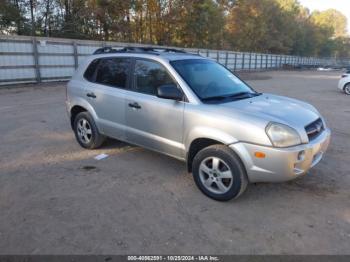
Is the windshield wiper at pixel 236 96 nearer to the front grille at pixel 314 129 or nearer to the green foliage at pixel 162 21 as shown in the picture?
the front grille at pixel 314 129

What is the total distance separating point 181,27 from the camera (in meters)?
32.3

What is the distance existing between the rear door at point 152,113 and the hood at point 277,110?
71 centimetres

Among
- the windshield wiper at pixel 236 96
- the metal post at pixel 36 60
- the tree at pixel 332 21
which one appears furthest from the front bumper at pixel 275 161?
the tree at pixel 332 21

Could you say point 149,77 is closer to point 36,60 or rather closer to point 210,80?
point 210,80

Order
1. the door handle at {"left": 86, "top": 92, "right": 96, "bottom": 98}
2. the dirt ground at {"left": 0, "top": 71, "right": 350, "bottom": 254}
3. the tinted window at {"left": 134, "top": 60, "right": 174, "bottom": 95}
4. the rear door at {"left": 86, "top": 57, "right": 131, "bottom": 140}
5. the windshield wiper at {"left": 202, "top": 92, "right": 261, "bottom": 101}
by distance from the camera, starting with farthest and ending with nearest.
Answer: the door handle at {"left": 86, "top": 92, "right": 96, "bottom": 98}, the rear door at {"left": 86, "top": 57, "right": 131, "bottom": 140}, the tinted window at {"left": 134, "top": 60, "right": 174, "bottom": 95}, the windshield wiper at {"left": 202, "top": 92, "right": 261, "bottom": 101}, the dirt ground at {"left": 0, "top": 71, "right": 350, "bottom": 254}

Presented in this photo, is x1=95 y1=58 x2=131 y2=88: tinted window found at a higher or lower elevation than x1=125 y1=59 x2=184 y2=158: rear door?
higher

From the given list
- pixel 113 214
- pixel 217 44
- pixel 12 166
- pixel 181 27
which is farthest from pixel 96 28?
pixel 113 214

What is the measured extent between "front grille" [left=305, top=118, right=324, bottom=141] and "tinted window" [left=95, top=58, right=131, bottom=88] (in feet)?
8.63

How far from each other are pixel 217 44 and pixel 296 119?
37.9 metres

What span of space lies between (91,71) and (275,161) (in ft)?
11.4

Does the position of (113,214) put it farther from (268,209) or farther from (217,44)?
(217,44)

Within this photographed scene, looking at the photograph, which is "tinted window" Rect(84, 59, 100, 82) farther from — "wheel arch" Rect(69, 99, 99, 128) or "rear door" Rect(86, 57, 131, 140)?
"wheel arch" Rect(69, 99, 99, 128)

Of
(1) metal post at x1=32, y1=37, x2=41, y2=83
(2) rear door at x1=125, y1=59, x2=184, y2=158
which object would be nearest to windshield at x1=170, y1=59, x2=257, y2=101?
(2) rear door at x1=125, y1=59, x2=184, y2=158

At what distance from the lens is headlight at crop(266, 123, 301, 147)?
10.6 ft
